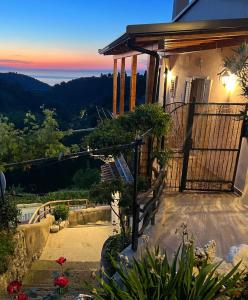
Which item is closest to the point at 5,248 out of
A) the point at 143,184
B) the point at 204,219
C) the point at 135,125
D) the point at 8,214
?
the point at 8,214

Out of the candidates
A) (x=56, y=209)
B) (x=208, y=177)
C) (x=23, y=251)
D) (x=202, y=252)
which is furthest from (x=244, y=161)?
(x=56, y=209)

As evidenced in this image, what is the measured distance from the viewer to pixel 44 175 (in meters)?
33.9

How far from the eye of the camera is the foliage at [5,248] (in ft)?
22.2

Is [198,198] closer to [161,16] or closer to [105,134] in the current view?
[105,134]

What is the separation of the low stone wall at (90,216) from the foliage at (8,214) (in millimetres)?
9707

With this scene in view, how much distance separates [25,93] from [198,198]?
43.0m

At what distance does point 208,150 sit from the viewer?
7.58m

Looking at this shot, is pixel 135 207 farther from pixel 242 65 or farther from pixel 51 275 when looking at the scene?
pixel 51 275

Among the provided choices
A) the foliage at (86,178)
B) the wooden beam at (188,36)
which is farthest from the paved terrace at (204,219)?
the foliage at (86,178)

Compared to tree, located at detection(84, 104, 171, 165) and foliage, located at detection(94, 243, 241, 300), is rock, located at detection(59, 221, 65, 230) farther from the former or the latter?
foliage, located at detection(94, 243, 241, 300)

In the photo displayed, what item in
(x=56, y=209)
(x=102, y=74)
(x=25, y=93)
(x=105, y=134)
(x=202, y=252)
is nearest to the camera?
(x=202, y=252)

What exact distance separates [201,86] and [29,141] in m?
6.25

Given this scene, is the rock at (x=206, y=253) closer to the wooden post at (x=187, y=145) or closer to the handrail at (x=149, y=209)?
the handrail at (x=149, y=209)

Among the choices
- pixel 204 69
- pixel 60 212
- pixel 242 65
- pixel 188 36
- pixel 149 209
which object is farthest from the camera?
pixel 60 212
